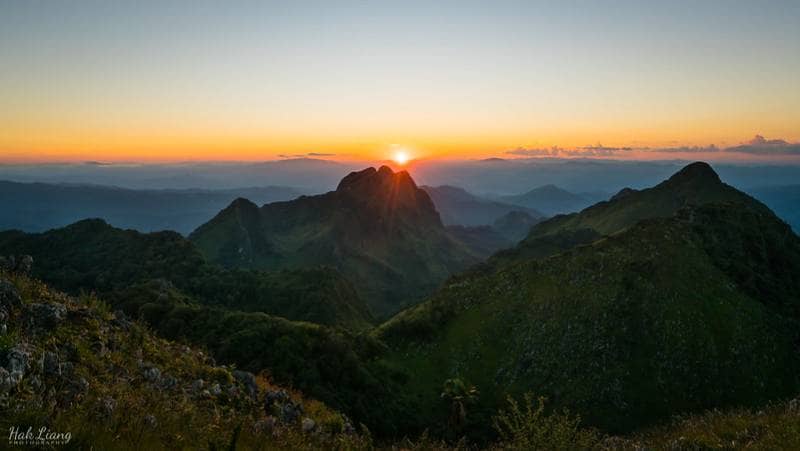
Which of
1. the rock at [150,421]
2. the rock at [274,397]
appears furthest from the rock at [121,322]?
the rock at [150,421]

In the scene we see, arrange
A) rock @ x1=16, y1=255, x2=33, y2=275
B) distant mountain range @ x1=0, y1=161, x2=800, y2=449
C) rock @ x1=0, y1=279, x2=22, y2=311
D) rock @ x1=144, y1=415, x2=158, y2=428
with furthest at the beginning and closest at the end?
distant mountain range @ x1=0, y1=161, x2=800, y2=449 < rock @ x1=16, y1=255, x2=33, y2=275 < rock @ x1=0, y1=279, x2=22, y2=311 < rock @ x1=144, y1=415, x2=158, y2=428

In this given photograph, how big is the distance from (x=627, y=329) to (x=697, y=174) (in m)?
140

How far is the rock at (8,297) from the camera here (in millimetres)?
12359

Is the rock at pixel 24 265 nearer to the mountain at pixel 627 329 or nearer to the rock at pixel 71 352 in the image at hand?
the rock at pixel 71 352

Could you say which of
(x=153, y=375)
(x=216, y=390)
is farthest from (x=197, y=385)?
(x=153, y=375)

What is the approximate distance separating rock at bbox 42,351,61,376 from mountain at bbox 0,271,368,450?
27 mm

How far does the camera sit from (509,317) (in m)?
74.2

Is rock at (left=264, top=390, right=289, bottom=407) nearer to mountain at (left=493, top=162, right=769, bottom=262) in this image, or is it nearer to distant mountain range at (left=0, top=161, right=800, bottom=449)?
distant mountain range at (left=0, top=161, right=800, bottom=449)

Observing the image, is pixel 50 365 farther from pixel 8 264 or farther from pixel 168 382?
pixel 8 264

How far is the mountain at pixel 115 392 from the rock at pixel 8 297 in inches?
0.9

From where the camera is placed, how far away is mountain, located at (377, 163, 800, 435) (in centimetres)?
5897

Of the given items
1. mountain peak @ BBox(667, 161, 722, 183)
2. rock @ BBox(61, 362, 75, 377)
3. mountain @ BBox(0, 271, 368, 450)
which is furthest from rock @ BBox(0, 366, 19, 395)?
mountain peak @ BBox(667, 161, 722, 183)

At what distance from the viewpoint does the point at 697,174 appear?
172750mm

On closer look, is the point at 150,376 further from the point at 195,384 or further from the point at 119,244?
the point at 119,244
